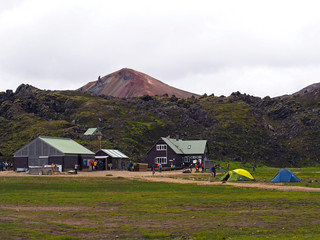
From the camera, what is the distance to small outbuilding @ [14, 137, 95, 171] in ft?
363

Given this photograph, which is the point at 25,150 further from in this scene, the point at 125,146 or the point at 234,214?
the point at 234,214

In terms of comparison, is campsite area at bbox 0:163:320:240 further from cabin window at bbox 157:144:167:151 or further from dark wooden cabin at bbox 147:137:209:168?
cabin window at bbox 157:144:167:151

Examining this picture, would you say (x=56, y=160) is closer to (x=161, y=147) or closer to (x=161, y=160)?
(x=161, y=160)

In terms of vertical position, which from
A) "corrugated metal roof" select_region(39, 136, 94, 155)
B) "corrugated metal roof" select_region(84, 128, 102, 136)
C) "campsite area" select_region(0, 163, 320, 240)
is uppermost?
"corrugated metal roof" select_region(84, 128, 102, 136)

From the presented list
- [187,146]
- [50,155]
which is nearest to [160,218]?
[50,155]

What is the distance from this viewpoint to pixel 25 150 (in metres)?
115

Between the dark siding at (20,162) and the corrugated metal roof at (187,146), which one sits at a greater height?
the corrugated metal roof at (187,146)

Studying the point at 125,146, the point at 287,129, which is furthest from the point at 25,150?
the point at 287,129

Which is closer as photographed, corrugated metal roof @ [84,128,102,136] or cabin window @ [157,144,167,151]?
cabin window @ [157,144,167,151]

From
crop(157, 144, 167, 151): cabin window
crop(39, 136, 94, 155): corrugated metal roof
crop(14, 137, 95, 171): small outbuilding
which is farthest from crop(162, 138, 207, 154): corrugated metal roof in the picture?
crop(14, 137, 95, 171): small outbuilding

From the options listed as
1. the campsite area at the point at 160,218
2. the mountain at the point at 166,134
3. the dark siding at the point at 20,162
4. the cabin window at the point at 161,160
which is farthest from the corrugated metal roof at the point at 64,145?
the campsite area at the point at 160,218

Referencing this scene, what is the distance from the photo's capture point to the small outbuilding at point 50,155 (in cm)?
11051

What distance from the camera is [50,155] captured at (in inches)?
4387

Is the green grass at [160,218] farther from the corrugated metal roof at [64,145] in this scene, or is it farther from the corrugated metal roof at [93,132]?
the corrugated metal roof at [93,132]
